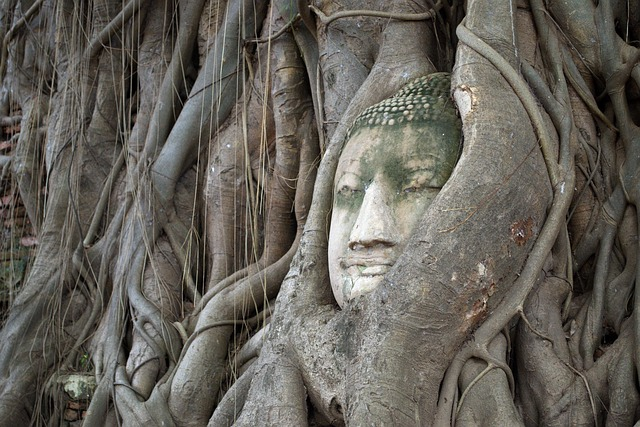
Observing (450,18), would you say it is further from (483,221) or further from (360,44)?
(483,221)

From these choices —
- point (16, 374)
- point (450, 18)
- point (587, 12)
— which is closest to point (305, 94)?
point (450, 18)

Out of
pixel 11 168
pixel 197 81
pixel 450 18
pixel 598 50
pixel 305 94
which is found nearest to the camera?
pixel 598 50

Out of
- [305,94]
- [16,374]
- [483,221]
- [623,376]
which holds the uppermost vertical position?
[305,94]

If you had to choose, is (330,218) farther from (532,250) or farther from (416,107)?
(532,250)

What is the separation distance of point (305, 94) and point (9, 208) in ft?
6.71

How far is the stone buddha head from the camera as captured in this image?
2.46 m

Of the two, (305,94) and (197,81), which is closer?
(305,94)

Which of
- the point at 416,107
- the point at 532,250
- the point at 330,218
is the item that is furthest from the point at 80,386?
the point at 532,250

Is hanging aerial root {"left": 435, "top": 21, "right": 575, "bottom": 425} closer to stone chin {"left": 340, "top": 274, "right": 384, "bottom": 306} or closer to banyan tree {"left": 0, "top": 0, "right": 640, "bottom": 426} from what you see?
banyan tree {"left": 0, "top": 0, "right": 640, "bottom": 426}

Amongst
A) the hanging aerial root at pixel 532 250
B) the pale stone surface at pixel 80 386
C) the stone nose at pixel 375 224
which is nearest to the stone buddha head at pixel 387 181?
the stone nose at pixel 375 224

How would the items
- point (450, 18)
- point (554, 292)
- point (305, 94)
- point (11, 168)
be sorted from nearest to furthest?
point (554, 292), point (450, 18), point (305, 94), point (11, 168)

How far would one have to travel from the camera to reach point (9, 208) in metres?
4.72

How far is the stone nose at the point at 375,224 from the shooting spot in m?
2.44

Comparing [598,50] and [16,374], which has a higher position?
[598,50]
